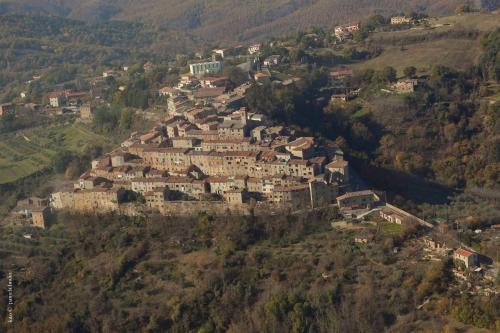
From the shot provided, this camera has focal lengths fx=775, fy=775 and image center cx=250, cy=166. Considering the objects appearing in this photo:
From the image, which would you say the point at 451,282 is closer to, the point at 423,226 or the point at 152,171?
the point at 423,226

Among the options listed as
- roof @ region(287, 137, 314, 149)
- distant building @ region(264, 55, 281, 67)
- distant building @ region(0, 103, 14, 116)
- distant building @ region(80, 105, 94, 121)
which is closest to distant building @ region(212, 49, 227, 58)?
distant building @ region(264, 55, 281, 67)

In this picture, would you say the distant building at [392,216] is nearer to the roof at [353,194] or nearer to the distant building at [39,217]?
the roof at [353,194]

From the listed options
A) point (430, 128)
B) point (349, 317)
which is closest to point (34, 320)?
point (349, 317)

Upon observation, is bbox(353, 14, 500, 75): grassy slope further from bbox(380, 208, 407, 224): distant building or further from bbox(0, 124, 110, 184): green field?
bbox(380, 208, 407, 224): distant building

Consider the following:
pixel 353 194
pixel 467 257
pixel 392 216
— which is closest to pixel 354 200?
pixel 353 194

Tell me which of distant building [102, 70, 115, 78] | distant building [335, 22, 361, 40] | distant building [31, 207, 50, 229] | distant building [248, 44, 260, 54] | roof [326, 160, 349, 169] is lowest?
distant building [31, 207, 50, 229]
